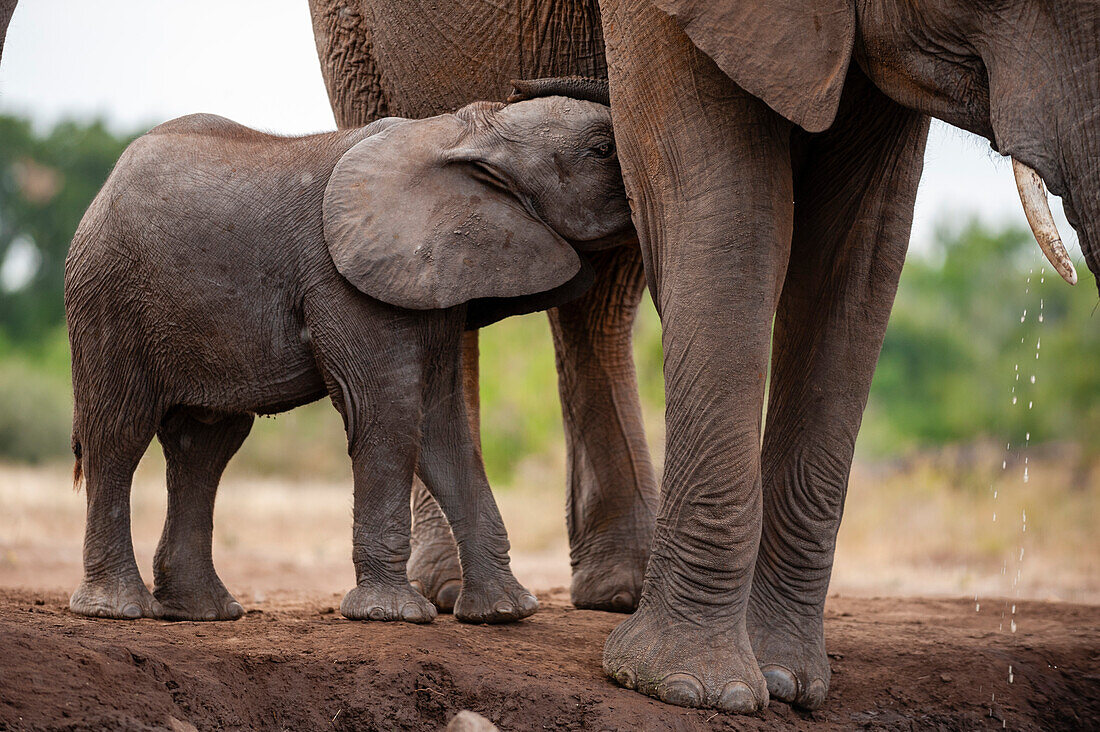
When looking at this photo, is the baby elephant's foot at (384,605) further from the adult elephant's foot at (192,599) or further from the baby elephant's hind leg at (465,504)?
the adult elephant's foot at (192,599)

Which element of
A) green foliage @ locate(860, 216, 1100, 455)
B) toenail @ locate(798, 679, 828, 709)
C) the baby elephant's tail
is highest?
green foliage @ locate(860, 216, 1100, 455)

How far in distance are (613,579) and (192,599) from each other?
1.47 meters

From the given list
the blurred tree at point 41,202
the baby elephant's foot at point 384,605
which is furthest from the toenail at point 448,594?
the blurred tree at point 41,202

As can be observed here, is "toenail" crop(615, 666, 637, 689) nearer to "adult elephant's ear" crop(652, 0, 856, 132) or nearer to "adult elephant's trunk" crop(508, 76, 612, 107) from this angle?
"adult elephant's ear" crop(652, 0, 856, 132)

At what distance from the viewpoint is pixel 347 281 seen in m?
3.90

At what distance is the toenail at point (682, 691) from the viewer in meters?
3.35

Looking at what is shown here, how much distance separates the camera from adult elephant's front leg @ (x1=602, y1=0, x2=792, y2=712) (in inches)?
132

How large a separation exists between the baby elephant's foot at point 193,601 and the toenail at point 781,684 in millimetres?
1722

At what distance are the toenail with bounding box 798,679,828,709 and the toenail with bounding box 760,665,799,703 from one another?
3 cm

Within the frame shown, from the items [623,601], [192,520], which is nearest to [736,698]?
[623,601]

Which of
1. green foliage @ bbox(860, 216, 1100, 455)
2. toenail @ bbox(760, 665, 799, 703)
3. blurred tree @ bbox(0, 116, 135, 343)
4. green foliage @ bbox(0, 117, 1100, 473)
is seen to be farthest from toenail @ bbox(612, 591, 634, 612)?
blurred tree @ bbox(0, 116, 135, 343)

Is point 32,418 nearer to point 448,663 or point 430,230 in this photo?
point 430,230

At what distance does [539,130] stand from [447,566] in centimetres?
163

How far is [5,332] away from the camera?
1811 cm
